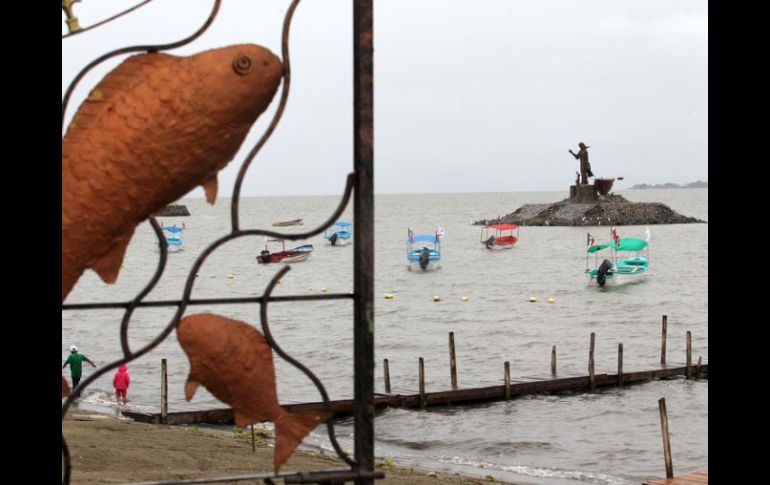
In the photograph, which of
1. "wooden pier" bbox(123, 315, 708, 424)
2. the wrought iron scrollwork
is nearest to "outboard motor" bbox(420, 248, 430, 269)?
"wooden pier" bbox(123, 315, 708, 424)

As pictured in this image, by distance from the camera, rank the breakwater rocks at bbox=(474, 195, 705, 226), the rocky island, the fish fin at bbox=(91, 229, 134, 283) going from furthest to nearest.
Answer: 1. the breakwater rocks at bbox=(474, 195, 705, 226)
2. the rocky island
3. the fish fin at bbox=(91, 229, 134, 283)

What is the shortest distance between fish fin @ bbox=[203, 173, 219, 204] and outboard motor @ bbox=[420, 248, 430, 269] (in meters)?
65.0

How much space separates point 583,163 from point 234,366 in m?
82.1

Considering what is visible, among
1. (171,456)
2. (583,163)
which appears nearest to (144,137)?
(171,456)

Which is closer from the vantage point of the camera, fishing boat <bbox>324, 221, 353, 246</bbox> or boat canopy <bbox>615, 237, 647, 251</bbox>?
boat canopy <bbox>615, 237, 647, 251</bbox>

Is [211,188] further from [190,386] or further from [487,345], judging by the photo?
[487,345]

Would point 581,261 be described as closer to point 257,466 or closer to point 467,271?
point 467,271

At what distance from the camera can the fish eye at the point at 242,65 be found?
3.73 meters

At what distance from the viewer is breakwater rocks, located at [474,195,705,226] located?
95438 millimetres

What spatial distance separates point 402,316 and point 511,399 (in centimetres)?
2321

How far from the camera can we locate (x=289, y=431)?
3.92 m

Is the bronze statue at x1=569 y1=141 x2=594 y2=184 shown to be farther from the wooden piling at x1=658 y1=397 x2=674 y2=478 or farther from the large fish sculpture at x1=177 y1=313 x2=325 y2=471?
the large fish sculpture at x1=177 y1=313 x2=325 y2=471

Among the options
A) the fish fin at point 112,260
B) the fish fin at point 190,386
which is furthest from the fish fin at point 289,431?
the fish fin at point 112,260

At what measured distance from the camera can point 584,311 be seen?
4862cm
